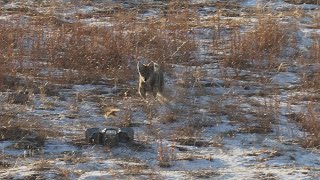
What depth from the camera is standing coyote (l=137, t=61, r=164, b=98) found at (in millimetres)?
9461

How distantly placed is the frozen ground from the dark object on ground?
69 mm

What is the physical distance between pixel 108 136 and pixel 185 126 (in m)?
1.12

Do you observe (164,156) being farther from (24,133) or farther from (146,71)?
(146,71)

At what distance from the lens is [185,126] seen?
834 centimetres

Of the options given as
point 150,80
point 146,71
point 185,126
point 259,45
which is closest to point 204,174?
point 185,126

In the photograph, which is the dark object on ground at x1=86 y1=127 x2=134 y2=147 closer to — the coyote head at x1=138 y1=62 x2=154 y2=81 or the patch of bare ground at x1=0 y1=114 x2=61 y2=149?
the patch of bare ground at x1=0 y1=114 x2=61 y2=149

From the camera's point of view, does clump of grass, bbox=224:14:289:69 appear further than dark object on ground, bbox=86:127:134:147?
Yes

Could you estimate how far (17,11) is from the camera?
14.3 metres

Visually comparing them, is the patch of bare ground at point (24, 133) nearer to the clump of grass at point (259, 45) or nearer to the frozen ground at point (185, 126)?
the frozen ground at point (185, 126)

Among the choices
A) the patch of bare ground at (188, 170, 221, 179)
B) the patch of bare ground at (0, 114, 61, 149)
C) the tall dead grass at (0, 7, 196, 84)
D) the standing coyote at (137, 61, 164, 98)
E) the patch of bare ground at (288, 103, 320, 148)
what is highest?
the tall dead grass at (0, 7, 196, 84)

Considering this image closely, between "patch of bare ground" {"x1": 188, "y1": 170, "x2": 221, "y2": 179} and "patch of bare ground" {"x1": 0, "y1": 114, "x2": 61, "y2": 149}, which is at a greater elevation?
"patch of bare ground" {"x1": 0, "y1": 114, "x2": 61, "y2": 149}

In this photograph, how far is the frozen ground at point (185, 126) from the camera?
6.86 metres

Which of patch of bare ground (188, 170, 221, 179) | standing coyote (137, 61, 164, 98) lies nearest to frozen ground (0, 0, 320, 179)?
patch of bare ground (188, 170, 221, 179)

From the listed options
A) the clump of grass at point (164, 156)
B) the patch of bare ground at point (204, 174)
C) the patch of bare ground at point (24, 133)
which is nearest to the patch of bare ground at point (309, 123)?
the patch of bare ground at point (204, 174)
